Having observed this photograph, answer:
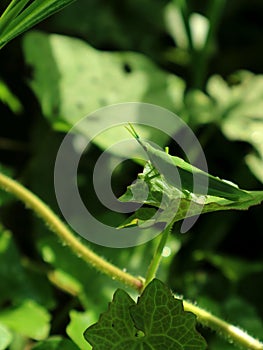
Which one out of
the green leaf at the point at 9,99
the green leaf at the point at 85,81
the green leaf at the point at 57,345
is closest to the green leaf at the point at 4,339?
the green leaf at the point at 57,345

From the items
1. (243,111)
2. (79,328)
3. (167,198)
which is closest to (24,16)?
(167,198)

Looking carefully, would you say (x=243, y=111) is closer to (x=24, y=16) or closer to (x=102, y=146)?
(x=102, y=146)

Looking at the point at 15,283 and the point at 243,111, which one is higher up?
the point at 15,283

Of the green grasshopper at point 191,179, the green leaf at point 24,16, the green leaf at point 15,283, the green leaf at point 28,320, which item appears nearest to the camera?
the green grasshopper at point 191,179

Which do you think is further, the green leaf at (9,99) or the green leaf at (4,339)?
the green leaf at (9,99)

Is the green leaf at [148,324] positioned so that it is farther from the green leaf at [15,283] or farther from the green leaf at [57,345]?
the green leaf at [15,283]

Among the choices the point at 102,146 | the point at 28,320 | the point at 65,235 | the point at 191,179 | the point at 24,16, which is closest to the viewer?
the point at 191,179
